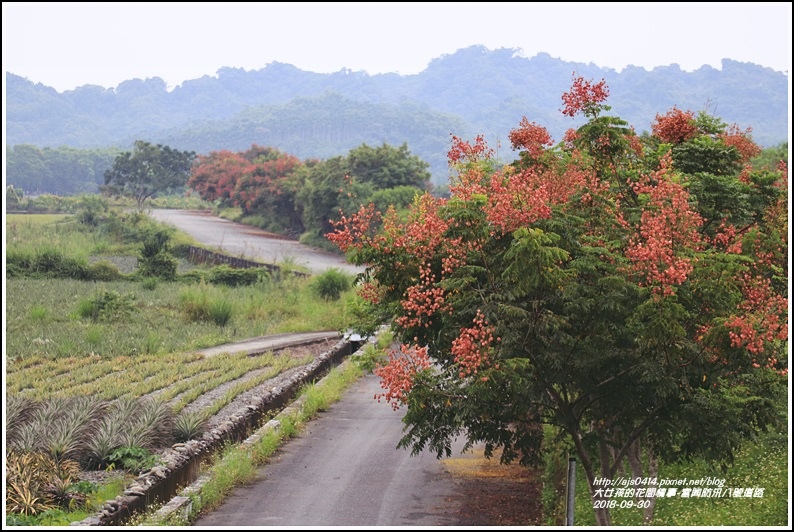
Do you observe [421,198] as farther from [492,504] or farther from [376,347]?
[376,347]

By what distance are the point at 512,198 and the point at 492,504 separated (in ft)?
18.4

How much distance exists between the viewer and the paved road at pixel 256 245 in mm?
48594

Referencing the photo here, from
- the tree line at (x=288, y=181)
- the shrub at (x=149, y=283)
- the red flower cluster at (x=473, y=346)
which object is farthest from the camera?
the tree line at (x=288, y=181)

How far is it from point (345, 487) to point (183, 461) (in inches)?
98.3

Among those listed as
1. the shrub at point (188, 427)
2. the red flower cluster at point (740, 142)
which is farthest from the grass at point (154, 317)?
the red flower cluster at point (740, 142)

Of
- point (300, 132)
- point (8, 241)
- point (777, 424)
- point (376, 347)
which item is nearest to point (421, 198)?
point (777, 424)

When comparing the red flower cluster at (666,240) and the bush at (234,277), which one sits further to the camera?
the bush at (234,277)

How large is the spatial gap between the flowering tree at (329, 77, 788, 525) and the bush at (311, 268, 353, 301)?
83.7ft

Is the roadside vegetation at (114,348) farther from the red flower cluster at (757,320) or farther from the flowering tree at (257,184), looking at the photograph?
the flowering tree at (257,184)

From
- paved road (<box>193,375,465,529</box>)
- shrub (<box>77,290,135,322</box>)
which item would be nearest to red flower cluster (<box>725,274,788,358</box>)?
paved road (<box>193,375,465,529</box>)

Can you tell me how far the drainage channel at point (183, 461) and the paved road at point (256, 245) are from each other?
79.5 feet

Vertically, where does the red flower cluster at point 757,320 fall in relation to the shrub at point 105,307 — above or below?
above

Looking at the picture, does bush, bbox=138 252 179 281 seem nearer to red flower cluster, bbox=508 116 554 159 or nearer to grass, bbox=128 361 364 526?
grass, bbox=128 361 364 526

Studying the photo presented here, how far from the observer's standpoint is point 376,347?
25906 mm
